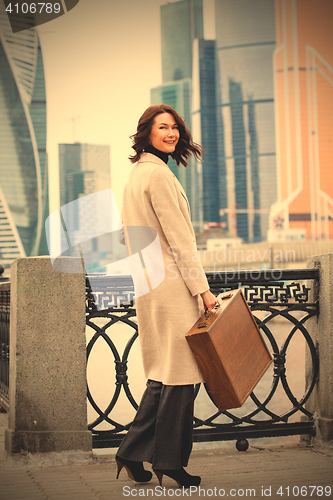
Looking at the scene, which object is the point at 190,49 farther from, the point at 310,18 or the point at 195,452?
the point at 195,452

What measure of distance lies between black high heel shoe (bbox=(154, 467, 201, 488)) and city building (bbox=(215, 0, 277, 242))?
109924mm

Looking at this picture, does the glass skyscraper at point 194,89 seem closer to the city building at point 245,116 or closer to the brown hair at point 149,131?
the city building at point 245,116

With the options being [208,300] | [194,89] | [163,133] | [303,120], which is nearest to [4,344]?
[208,300]

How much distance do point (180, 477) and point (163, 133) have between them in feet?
5.50

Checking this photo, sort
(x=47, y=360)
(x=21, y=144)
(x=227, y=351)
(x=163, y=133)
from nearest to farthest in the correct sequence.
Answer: (x=227, y=351), (x=163, y=133), (x=47, y=360), (x=21, y=144)

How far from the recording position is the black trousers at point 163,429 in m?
2.13

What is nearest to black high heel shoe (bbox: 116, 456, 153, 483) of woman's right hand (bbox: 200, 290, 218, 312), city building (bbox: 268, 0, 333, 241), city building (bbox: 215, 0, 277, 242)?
Result: woman's right hand (bbox: 200, 290, 218, 312)

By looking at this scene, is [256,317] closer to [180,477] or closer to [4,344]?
[180,477]

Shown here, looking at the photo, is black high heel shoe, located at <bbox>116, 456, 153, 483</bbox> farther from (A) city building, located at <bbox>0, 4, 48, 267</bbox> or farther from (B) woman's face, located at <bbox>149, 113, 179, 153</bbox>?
(A) city building, located at <bbox>0, 4, 48, 267</bbox>

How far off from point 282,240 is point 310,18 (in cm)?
6001

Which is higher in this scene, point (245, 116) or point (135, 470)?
point (245, 116)

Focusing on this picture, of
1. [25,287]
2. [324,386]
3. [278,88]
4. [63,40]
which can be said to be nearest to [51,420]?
[25,287]

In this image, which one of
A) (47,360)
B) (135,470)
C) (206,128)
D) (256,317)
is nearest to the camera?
(135,470)

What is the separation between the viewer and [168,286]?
2186 millimetres
